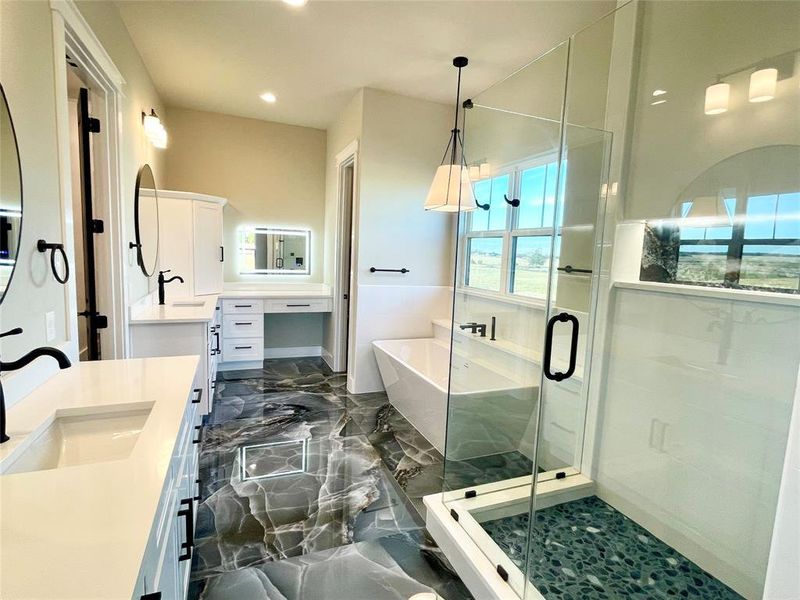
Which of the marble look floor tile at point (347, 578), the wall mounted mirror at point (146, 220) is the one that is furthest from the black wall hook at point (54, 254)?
the marble look floor tile at point (347, 578)

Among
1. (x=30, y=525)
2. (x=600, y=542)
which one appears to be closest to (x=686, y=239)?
(x=600, y=542)

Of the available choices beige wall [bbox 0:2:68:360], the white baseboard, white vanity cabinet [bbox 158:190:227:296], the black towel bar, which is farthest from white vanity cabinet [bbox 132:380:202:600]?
the white baseboard

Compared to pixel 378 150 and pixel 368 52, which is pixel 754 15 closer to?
pixel 368 52

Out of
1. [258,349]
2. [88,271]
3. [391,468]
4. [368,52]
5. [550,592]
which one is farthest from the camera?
[258,349]

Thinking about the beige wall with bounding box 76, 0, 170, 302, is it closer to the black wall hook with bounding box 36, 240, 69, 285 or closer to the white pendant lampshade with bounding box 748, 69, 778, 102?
the black wall hook with bounding box 36, 240, 69, 285

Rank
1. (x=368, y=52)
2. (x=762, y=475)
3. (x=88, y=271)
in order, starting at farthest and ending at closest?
(x=368, y=52) → (x=88, y=271) → (x=762, y=475)

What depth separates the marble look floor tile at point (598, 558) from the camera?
5.51 feet

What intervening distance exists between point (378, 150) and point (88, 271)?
2416mm

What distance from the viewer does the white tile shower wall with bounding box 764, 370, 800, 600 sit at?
863 mm

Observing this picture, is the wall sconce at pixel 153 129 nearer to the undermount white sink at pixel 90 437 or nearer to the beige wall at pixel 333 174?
the beige wall at pixel 333 174

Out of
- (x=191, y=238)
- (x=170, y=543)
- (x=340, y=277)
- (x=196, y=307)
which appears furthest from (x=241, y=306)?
(x=170, y=543)

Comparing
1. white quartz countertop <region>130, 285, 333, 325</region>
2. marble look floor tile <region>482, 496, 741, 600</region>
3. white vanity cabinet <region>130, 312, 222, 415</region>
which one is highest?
white quartz countertop <region>130, 285, 333, 325</region>

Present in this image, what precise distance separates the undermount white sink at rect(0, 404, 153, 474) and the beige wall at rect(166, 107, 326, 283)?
3772 millimetres

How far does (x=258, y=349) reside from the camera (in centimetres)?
450
